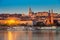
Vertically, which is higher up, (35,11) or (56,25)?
(35,11)

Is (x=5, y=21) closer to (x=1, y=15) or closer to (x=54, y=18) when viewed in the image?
(x=1, y=15)

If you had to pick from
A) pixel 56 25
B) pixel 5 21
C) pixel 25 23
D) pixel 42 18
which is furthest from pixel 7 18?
pixel 56 25

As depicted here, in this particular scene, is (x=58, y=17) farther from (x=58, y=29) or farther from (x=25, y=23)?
(x=25, y=23)

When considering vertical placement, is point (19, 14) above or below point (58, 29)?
above

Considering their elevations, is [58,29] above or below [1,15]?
below

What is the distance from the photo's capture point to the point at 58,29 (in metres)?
6.69

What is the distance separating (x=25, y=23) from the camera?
21.7 feet

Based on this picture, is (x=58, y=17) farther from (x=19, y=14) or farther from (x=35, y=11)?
(x=19, y=14)

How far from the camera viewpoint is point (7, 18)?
22.2ft

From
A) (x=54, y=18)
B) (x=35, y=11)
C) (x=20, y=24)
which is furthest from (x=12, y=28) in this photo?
(x=54, y=18)

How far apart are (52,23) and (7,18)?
1.36 m

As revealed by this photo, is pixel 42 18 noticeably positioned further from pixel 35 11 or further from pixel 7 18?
pixel 7 18

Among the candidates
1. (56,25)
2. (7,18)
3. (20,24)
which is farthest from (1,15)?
(56,25)

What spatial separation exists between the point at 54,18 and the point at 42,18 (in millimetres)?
357
